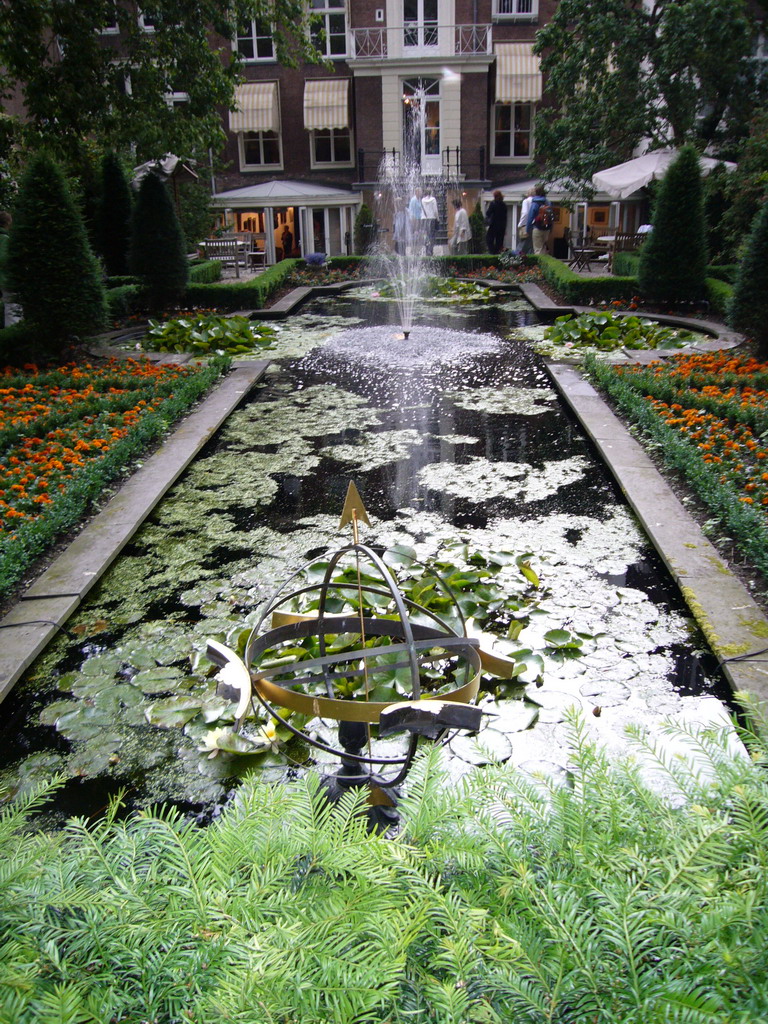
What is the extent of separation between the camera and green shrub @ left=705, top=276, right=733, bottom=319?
12.3 meters

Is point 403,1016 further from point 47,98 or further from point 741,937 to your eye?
point 47,98

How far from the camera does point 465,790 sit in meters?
1.57

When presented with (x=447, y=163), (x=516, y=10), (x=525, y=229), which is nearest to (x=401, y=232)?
(x=447, y=163)

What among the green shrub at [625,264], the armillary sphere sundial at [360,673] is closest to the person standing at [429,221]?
the green shrub at [625,264]

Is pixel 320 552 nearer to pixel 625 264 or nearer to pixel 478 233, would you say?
pixel 625 264

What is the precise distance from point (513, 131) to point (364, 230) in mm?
6962

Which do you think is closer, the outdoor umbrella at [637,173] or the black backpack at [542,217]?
the outdoor umbrella at [637,173]

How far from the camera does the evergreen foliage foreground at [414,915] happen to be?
1.03 m

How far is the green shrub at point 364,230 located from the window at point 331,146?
12.2ft

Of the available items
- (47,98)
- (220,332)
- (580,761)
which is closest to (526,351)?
(220,332)

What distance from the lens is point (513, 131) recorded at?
1102 inches

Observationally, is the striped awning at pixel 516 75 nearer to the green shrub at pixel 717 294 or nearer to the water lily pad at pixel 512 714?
the green shrub at pixel 717 294

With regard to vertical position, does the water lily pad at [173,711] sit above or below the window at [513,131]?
below

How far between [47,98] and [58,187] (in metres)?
3.11
